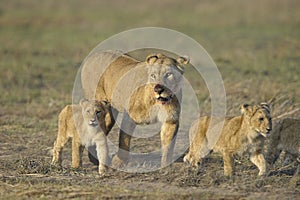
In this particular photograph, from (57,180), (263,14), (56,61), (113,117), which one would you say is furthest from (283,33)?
(57,180)

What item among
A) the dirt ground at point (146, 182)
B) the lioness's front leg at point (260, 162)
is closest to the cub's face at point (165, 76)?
the dirt ground at point (146, 182)

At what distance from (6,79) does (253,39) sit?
32.8 ft

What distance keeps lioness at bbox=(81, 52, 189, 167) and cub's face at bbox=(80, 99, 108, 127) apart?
32 cm

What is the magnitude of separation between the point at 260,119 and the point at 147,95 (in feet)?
4.51

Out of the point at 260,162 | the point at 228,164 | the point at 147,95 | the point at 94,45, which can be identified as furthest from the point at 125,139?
the point at 94,45

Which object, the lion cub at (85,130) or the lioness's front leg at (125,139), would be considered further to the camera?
the lioness's front leg at (125,139)

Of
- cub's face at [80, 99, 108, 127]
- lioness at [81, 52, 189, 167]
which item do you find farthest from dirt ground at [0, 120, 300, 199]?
cub's face at [80, 99, 108, 127]

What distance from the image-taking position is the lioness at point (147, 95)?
27.1 feet

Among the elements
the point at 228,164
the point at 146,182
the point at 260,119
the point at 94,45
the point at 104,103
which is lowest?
the point at 146,182

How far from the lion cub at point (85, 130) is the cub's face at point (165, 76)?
70cm

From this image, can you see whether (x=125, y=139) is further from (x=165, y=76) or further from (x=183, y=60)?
(x=183, y=60)

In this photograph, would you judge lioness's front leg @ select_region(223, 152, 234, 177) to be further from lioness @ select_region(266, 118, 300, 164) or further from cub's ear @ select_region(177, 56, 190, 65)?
cub's ear @ select_region(177, 56, 190, 65)

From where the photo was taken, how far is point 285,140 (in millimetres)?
8164

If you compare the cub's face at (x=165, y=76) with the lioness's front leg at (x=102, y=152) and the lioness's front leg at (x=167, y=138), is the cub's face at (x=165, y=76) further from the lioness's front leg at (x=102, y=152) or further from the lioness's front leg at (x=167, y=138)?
the lioness's front leg at (x=102, y=152)
